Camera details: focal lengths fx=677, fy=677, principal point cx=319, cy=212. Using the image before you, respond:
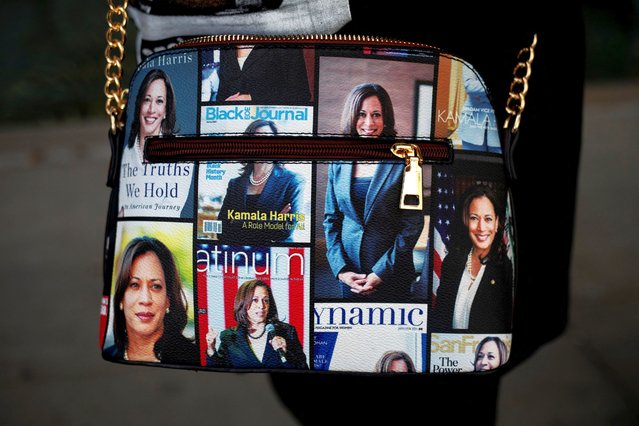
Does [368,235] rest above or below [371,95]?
below

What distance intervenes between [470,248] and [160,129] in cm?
47

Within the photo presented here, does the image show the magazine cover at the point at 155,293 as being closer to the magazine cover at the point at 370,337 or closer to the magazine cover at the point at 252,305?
the magazine cover at the point at 252,305

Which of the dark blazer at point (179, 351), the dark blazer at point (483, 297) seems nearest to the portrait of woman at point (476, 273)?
the dark blazer at point (483, 297)

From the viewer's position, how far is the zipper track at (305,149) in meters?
0.91

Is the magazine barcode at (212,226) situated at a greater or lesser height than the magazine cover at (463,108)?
lesser

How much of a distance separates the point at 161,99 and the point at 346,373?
1.53ft

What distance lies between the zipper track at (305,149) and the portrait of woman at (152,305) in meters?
0.15

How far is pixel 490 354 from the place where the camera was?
955 mm
